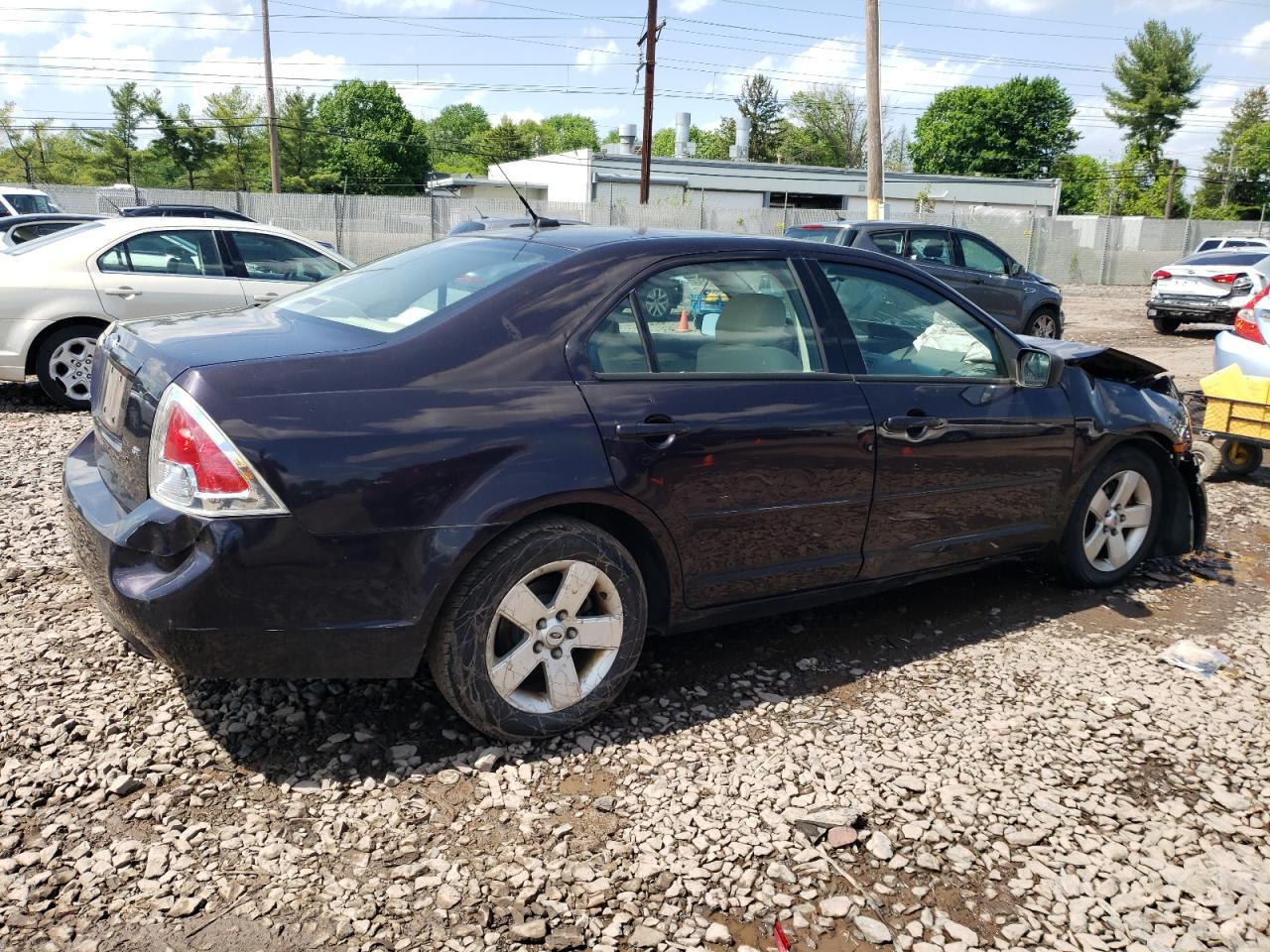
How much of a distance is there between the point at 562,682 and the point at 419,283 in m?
1.53

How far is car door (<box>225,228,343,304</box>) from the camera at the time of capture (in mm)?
8633

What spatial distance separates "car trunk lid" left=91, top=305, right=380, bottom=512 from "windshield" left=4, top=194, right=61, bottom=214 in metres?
18.8

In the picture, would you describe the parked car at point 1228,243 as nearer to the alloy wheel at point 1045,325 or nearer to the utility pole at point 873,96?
the utility pole at point 873,96

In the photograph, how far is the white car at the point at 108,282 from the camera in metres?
7.83

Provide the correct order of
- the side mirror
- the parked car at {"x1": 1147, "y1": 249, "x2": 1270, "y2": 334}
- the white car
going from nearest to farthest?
1. the side mirror
2. the white car
3. the parked car at {"x1": 1147, "y1": 249, "x2": 1270, "y2": 334}

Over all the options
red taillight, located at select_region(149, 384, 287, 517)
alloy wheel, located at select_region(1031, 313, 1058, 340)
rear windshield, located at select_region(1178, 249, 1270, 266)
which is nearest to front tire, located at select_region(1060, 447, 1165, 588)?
red taillight, located at select_region(149, 384, 287, 517)

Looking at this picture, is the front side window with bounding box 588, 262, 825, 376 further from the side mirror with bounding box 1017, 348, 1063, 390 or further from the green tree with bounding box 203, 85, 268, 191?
the green tree with bounding box 203, 85, 268, 191

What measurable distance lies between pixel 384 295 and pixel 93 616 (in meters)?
1.84

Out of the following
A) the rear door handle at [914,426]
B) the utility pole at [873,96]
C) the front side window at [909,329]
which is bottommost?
the rear door handle at [914,426]

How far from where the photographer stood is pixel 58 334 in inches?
314

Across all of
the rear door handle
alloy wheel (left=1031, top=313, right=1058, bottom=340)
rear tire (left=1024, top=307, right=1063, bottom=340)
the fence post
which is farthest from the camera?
the fence post

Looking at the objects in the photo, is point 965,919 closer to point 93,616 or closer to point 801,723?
point 801,723

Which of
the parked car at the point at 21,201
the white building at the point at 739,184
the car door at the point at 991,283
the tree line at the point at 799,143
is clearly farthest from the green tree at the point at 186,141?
the car door at the point at 991,283

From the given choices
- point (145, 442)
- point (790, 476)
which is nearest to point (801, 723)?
point (790, 476)
